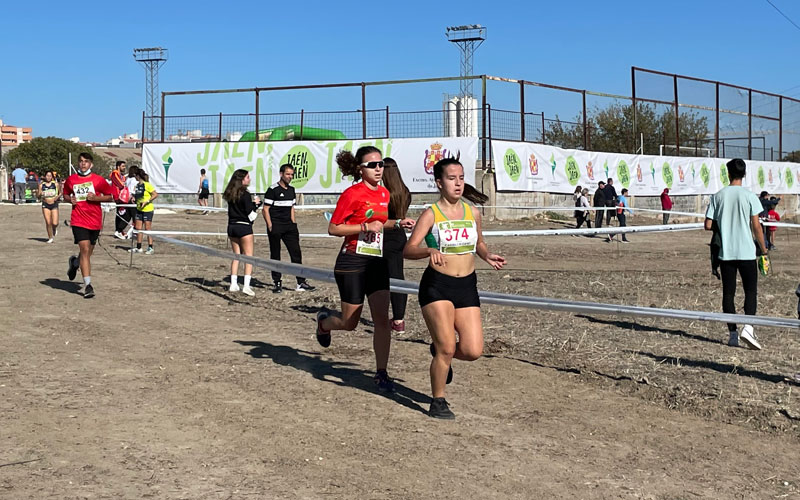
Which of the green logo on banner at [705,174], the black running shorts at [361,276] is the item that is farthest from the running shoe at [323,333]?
the green logo on banner at [705,174]

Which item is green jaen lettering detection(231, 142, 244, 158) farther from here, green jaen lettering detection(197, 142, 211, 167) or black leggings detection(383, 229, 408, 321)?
black leggings detection(383, 229, 408, 321)

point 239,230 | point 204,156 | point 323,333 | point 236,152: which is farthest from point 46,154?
point 323,333

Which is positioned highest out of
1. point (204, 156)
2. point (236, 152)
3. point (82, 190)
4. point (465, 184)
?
point (236, 152)

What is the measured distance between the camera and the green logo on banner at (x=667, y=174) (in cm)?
3768

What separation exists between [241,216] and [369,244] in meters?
5.97

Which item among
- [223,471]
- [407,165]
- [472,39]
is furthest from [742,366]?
[472,39]

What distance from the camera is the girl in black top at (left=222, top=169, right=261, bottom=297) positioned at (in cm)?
1236

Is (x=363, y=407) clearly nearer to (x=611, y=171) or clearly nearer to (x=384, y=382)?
(x=384, y=382)

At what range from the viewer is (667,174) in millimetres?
37875

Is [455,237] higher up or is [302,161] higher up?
[302,161]

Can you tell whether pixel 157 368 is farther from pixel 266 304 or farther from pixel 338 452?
pixel 266 304

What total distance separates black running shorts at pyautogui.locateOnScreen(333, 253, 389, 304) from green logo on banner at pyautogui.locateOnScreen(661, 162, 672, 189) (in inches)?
1289

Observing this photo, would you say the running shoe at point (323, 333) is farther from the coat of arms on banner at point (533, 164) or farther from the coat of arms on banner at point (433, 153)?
the coat of arms on banner at point (533, 164)

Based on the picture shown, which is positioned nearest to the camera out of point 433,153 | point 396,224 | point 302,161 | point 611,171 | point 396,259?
point 396,224
